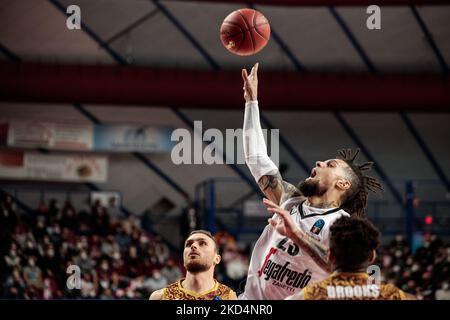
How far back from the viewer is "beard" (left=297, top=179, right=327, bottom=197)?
202 inches

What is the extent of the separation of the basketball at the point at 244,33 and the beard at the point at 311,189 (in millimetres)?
2045

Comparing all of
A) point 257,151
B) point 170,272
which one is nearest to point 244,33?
point 257,151

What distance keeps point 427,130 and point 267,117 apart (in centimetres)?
406

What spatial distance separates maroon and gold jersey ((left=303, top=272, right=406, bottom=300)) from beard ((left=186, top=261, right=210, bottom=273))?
2104mm

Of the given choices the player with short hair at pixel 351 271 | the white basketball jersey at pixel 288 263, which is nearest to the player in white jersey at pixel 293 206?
the white basketball jersey at pixel 288 263

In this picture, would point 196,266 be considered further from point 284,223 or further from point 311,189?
point 284,223

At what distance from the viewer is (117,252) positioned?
1587 centimetres

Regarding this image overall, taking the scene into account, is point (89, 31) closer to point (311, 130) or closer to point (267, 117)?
point (267, 117)

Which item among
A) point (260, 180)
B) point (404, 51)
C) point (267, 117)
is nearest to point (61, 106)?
point (267, 117)

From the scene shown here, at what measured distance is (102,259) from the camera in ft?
50.5

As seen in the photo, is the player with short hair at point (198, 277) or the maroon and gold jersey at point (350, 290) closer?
the maroon and gold jersey at point (350, 290)

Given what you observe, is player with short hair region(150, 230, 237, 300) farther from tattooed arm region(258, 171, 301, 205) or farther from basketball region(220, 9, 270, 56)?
basketball region(220, 9, 270, 56)

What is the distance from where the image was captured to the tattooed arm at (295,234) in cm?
401

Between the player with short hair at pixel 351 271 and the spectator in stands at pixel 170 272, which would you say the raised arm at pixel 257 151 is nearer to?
the player with short hair at pixel 351 271
